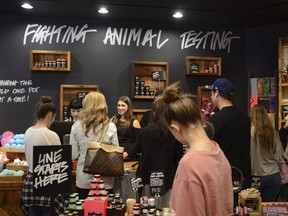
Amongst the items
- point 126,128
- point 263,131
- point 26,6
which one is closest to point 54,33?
point 26,6

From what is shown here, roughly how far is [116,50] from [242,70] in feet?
7.65

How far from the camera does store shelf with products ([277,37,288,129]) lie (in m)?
6.08

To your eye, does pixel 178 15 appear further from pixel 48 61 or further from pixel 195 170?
pixel 195 170

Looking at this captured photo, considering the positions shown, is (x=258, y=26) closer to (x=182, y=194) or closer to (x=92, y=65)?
(x=92, y=65)

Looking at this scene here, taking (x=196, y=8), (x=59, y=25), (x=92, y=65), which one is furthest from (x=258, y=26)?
(x=59, y=25)

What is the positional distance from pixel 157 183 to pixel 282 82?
154 inches

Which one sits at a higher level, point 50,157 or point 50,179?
point 50,157

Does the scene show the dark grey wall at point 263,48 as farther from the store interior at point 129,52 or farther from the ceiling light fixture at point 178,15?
the ceiling light fixture at point 178,15

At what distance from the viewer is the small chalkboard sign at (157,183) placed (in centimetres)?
292

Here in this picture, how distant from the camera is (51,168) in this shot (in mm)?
2699

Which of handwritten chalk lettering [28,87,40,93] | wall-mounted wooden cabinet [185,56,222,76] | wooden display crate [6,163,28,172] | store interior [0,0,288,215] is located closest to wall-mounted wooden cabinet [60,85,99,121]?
store interior [0,0,288,215]

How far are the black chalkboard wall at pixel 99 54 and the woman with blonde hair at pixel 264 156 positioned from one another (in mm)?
2808

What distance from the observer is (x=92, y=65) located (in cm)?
647

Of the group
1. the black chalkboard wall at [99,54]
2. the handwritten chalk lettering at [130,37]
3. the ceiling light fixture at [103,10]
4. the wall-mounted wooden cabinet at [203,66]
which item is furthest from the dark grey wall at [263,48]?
the ceiling light fixture at [103,10]
